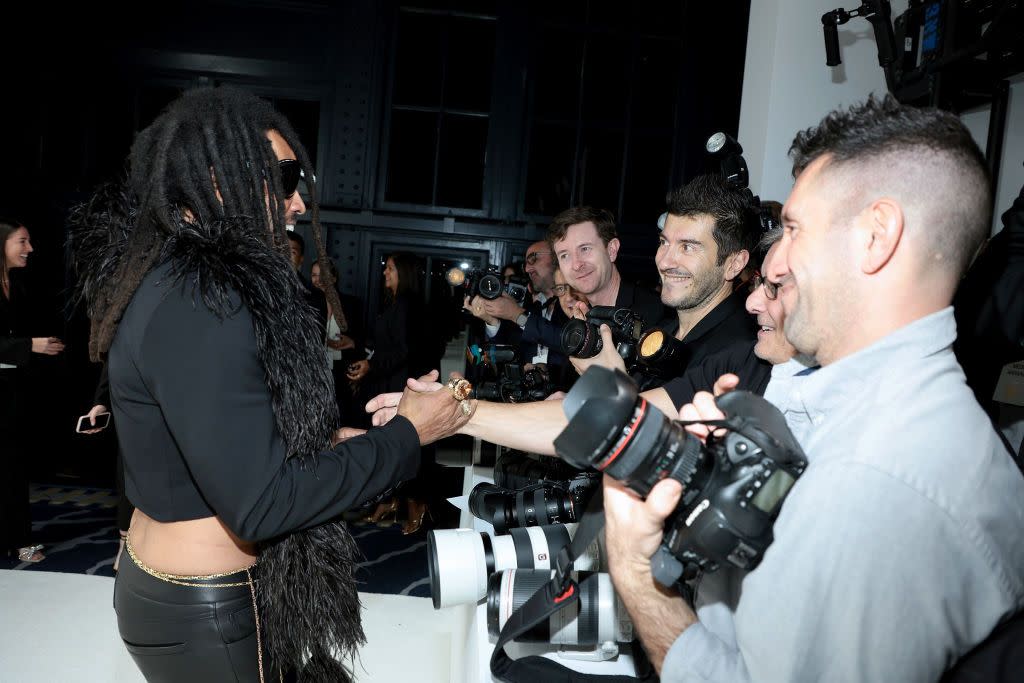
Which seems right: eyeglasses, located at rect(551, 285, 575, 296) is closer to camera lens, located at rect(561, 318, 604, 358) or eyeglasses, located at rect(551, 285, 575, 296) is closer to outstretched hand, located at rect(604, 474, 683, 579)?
camera lens, located at rect(561, 318, 604, 358)

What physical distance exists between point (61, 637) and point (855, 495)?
3.16 metres

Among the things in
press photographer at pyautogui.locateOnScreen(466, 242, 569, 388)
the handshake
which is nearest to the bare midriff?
the handshake

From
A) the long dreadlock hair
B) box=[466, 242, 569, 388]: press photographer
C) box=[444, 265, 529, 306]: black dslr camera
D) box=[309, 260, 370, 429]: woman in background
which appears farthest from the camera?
box=[309, 260, 370, 429]: woman in background

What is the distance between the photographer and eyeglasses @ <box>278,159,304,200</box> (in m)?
1.39

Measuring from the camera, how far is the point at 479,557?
153 centimetres

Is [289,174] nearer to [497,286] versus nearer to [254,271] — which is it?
[254,271]

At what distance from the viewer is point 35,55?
18.5 feet

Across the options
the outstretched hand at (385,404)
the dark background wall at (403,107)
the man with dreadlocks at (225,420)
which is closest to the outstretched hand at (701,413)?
the man with dreadlocks at (225,420)

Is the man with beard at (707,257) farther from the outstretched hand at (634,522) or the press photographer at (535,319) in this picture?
the outstretched hand at (634,522)

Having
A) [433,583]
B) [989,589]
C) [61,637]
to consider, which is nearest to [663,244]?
[433,583]

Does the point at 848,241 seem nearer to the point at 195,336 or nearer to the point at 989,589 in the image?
the point at 989,589

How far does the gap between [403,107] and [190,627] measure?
517cm

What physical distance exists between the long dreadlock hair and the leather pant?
0.05 meters

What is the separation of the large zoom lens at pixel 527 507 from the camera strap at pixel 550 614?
49cm
